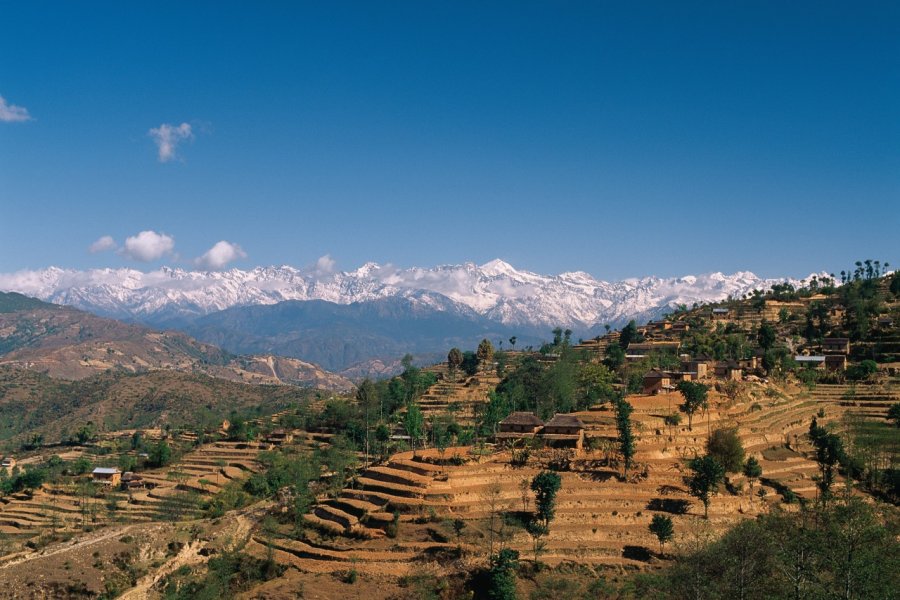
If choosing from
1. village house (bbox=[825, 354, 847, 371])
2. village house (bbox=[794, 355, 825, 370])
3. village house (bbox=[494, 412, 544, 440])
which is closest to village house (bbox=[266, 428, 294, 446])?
village house (bbox=[494, 412, 544, 440])

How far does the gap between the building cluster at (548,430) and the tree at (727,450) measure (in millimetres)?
10676

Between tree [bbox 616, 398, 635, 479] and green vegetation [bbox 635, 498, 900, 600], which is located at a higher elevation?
tree [bbox 616, 398, 635, 479]

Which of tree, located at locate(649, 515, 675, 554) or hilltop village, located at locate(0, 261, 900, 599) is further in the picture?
tree, located at locate(649, 515, 675, 554)

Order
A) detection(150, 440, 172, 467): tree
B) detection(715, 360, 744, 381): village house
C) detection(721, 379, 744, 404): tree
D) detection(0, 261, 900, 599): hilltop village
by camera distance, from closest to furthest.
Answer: detection(0, 261, 900, 599): hilltop village, detection(721, 379, 744, 404): tree, detection(715, 360, 744, 381): village house, detection(150, 440, 172, 467): tree

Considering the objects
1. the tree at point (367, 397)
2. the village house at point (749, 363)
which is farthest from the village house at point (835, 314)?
the tree at point (367, 397)

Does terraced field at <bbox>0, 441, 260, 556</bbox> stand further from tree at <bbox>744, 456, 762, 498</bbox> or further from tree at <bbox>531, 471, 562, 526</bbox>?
tree at <bbox>744, 456, 762, 498</bbox>

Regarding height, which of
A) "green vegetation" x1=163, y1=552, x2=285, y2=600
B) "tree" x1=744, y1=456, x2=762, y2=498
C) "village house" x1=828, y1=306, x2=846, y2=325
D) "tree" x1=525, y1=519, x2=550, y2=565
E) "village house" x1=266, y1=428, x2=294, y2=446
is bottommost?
"green vegetation" x1=163, y1=552, x2=285, y2=600

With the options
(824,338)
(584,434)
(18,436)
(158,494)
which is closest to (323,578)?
(584,434)

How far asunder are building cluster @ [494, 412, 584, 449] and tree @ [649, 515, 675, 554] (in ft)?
Result: 42.2

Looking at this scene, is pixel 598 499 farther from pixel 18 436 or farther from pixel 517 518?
pixel 18 436

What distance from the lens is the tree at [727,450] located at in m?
58.2

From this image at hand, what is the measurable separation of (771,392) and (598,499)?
35.2 metres

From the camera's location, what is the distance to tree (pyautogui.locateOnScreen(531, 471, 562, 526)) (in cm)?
4962

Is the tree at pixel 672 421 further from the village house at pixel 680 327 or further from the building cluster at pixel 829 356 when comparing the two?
the village house at pixel 680 327
